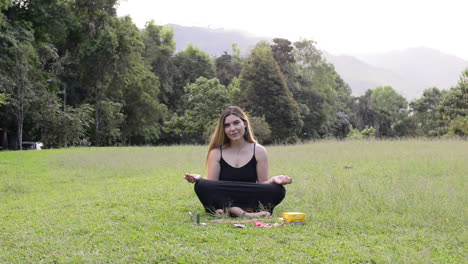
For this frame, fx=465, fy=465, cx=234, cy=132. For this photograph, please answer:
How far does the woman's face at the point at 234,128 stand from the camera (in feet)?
20.3

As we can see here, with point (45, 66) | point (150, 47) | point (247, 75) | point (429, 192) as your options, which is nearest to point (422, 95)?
point (247, 75)

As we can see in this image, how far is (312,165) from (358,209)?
6672 mm

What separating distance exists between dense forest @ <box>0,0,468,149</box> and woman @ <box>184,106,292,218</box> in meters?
19.1

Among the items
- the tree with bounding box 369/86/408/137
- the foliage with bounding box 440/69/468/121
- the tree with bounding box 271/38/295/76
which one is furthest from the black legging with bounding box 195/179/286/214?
the tree with bounding box 369/86/408/137

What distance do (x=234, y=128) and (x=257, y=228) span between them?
1.55m

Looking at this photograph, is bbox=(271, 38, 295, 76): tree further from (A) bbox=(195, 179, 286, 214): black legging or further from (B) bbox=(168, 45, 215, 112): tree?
(A) bbox=(195, 179, 286, 214): black legging

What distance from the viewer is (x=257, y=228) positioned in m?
5.14

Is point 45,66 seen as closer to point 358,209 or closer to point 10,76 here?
point 10,76

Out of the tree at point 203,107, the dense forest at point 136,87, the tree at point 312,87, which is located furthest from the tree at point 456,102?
the tree at point 203,107

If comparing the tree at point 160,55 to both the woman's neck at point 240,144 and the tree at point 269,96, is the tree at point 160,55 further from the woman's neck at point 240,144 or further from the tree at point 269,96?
the woman's neck at point 240,144

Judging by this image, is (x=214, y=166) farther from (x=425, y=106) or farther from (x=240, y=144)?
(x=425, y=106)

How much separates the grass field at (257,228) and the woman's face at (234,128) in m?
1.11

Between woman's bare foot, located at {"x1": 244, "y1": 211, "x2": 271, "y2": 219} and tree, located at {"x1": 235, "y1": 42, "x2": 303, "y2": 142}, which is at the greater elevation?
tree, located at {"x1": 235, "y1": 42, "x2": 303, "y2": 142}

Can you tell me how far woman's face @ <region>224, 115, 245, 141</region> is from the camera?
6191 mm
